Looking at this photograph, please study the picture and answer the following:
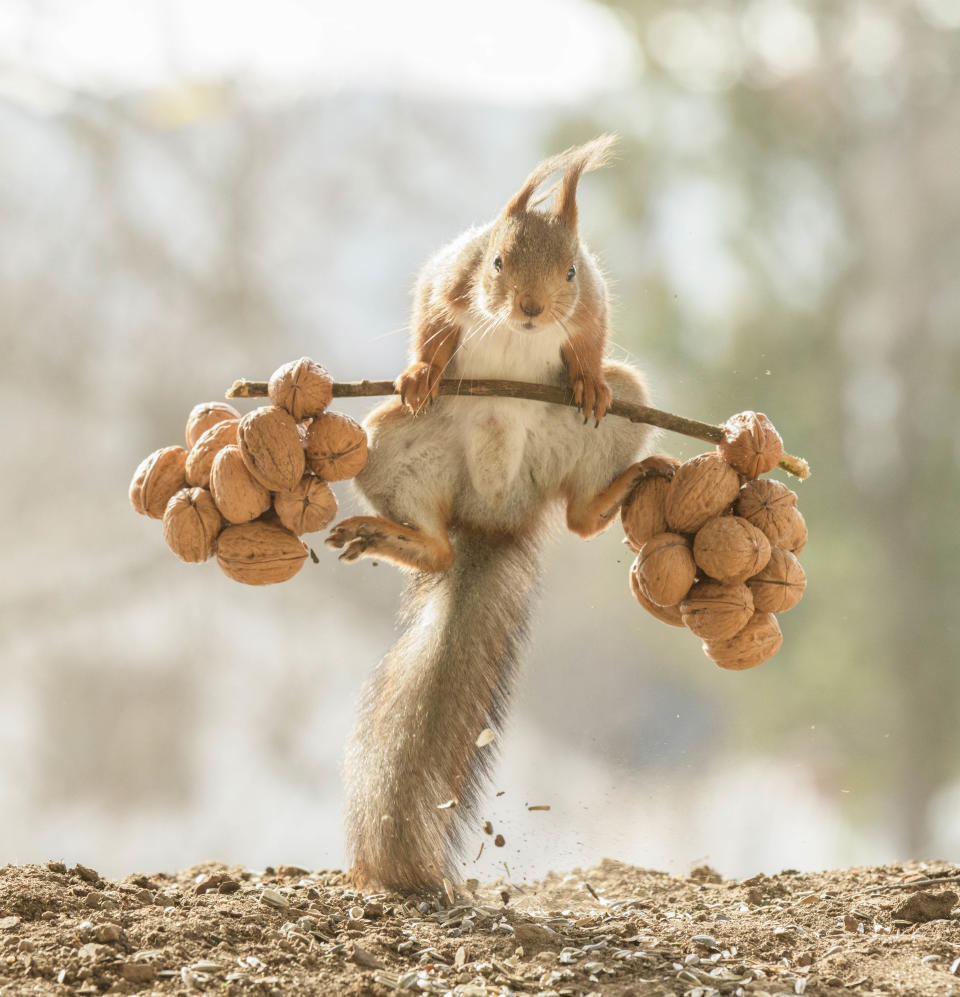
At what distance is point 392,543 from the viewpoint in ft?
5.38

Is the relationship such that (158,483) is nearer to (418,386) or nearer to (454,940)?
(418,386)

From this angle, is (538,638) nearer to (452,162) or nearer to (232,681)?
(232,681)

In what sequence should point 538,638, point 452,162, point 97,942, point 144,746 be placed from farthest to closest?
point 452,162 < point 144,746 < point 538,638 < point 97,942

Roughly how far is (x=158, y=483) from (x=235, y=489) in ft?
0.57

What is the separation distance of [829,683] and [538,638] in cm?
166

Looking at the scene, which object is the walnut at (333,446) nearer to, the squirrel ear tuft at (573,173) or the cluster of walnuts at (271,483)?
the cluster of walnuts at (271,483)

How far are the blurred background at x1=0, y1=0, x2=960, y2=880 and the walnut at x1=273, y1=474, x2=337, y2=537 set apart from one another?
116 cm

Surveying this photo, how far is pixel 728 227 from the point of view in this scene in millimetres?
3385

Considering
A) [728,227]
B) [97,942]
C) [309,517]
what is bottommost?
[97,942]

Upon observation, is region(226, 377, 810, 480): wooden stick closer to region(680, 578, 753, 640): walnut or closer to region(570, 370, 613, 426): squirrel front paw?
region(570, 370, 613, 426): squirrel front paw

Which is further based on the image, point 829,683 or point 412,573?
point 829,683

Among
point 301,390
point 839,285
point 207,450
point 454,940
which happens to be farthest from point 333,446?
point 839,285

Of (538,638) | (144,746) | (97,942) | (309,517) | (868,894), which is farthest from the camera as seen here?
(144,746)

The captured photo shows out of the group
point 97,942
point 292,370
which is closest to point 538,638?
point 292,370
